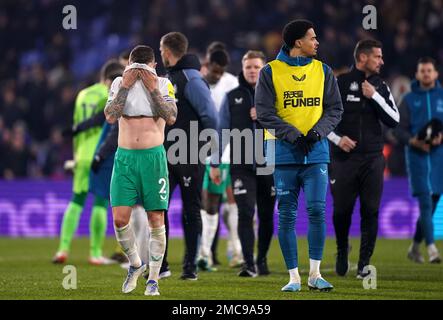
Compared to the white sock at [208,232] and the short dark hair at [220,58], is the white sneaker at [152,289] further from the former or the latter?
the short dark hair at [220,58]

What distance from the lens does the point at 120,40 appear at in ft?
78.8

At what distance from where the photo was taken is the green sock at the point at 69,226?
546 inches

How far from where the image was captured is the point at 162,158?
9070 millimetres

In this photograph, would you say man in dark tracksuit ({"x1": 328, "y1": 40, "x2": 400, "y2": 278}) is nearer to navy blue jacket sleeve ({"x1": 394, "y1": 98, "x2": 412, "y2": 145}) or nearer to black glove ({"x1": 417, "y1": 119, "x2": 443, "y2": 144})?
navy blue jacket sleeve ({"x1": 394, "y1": 98, "x2": 412, "y2": 145})

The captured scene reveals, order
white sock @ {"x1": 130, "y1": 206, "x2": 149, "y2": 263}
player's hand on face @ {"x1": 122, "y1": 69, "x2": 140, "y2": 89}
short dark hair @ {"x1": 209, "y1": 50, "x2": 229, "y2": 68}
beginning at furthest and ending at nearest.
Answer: short dark hair @ {"x1": 209, "y1": 50, "x2": 229, "y2": 68} < white sock @ {"x1": 130, "y1": 206, "x2": 149, "y2": 263} < player's hand on face @ {"x1": 122, "y1": 69, "x2": 140, "y2": 89}

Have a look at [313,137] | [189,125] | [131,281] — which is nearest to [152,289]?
[131,281]

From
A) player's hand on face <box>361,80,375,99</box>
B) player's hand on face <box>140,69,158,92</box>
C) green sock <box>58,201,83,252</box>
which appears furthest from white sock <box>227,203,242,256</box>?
player's hand on face <box>140,69,158,92</box>

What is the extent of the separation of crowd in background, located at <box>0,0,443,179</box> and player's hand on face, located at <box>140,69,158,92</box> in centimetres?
1081

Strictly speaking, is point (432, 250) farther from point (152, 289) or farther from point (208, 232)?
point (152, 289)

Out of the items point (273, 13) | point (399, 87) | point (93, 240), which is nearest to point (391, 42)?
point (399, 87)

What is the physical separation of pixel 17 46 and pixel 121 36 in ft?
9.05

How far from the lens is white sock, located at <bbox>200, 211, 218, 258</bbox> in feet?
42.0

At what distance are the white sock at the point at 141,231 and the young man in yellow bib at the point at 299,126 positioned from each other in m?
2.48

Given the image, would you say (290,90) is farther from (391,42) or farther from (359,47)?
(391,42)
